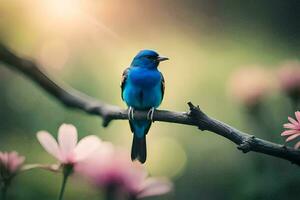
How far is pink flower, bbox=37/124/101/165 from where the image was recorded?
31cm

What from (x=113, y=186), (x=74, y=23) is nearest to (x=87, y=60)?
(x=74, y=23)

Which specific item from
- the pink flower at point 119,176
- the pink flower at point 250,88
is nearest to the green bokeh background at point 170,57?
the pink flower at point 250,88

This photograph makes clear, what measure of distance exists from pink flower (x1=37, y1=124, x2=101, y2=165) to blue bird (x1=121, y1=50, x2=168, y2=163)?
0.51 ft

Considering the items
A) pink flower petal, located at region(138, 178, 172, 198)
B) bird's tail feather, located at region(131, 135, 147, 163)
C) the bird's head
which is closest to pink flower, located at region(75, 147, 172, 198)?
pink flower petal, located at region(138, 178, 172, 198)

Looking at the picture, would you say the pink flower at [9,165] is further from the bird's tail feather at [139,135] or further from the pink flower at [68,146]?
the bird's tail feather at [139,135]

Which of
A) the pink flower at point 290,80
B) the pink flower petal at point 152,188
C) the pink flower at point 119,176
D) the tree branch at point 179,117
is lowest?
the pink flower petal at point 152,188

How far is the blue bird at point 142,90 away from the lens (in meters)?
0.50

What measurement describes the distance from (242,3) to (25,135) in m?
0.37

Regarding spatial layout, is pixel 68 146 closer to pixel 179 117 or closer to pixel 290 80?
pixel 179 117

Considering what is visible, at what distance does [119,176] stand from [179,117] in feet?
0.19

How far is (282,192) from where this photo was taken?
0.52 metres

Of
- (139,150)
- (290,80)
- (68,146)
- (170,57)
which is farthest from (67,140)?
(170,57)

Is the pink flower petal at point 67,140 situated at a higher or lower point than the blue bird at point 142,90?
lower

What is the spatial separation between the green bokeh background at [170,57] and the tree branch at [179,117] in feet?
0.47
